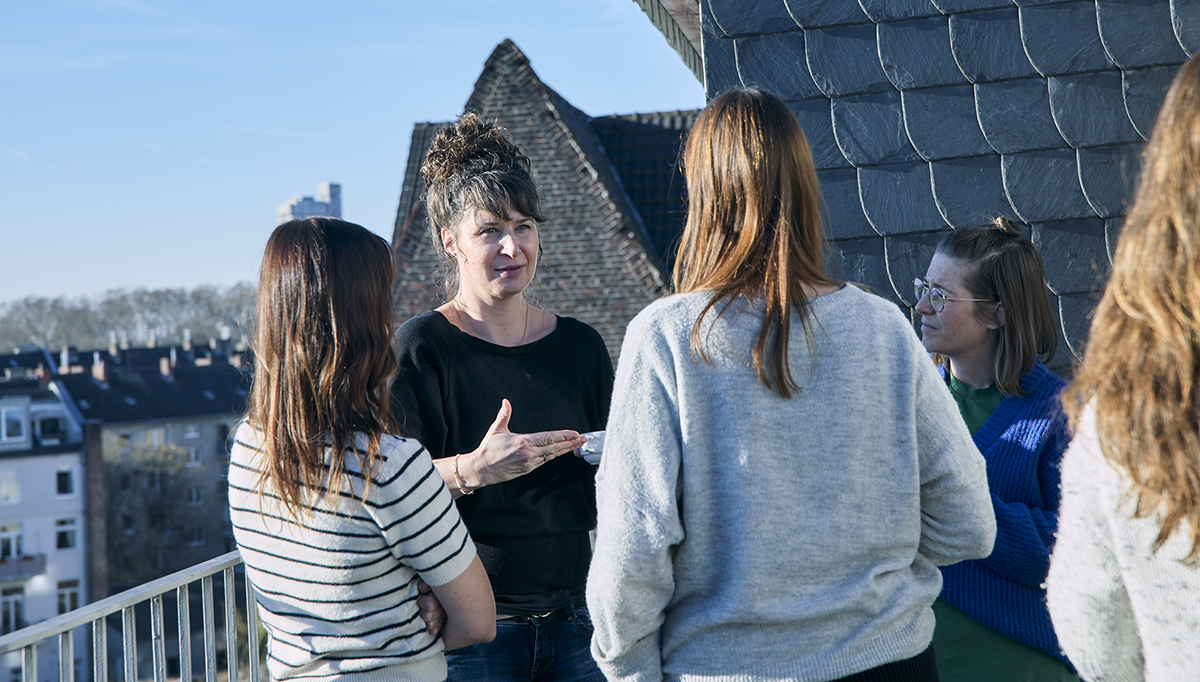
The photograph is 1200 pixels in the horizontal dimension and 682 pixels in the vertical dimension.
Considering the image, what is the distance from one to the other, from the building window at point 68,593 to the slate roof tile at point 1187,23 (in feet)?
158

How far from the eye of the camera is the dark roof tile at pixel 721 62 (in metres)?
2.46

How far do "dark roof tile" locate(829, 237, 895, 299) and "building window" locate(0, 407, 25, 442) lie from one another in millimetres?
48543

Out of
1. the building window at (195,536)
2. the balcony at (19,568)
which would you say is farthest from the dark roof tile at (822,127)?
the building window at (195,536)

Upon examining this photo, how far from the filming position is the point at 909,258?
2.43 meters

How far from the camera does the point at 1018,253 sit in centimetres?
191

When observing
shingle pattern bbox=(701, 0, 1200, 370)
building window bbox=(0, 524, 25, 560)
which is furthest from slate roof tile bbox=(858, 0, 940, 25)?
building window bbox=(0, 524, 25, 560)

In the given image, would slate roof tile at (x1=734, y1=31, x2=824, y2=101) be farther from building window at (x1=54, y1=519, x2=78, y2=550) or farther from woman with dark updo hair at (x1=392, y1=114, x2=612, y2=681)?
building window at (x1=54, y1=519, x2=78, y2=550)

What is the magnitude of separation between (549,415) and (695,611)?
32.4 inches

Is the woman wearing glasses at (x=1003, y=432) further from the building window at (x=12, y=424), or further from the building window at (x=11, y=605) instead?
the building window at (x=11, y=605)

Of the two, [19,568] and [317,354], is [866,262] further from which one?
[19,568]

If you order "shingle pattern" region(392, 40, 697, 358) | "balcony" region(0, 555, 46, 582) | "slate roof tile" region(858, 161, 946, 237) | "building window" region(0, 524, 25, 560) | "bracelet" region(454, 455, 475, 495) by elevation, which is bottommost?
"balcony" region(0, 555, 46, 582)

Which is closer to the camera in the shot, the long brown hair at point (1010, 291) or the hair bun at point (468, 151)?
the long brown hair at point (1010, 291)

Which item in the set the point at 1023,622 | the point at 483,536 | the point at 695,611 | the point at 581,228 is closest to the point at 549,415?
the point at 483,536

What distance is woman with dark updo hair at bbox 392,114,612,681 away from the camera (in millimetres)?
1793
